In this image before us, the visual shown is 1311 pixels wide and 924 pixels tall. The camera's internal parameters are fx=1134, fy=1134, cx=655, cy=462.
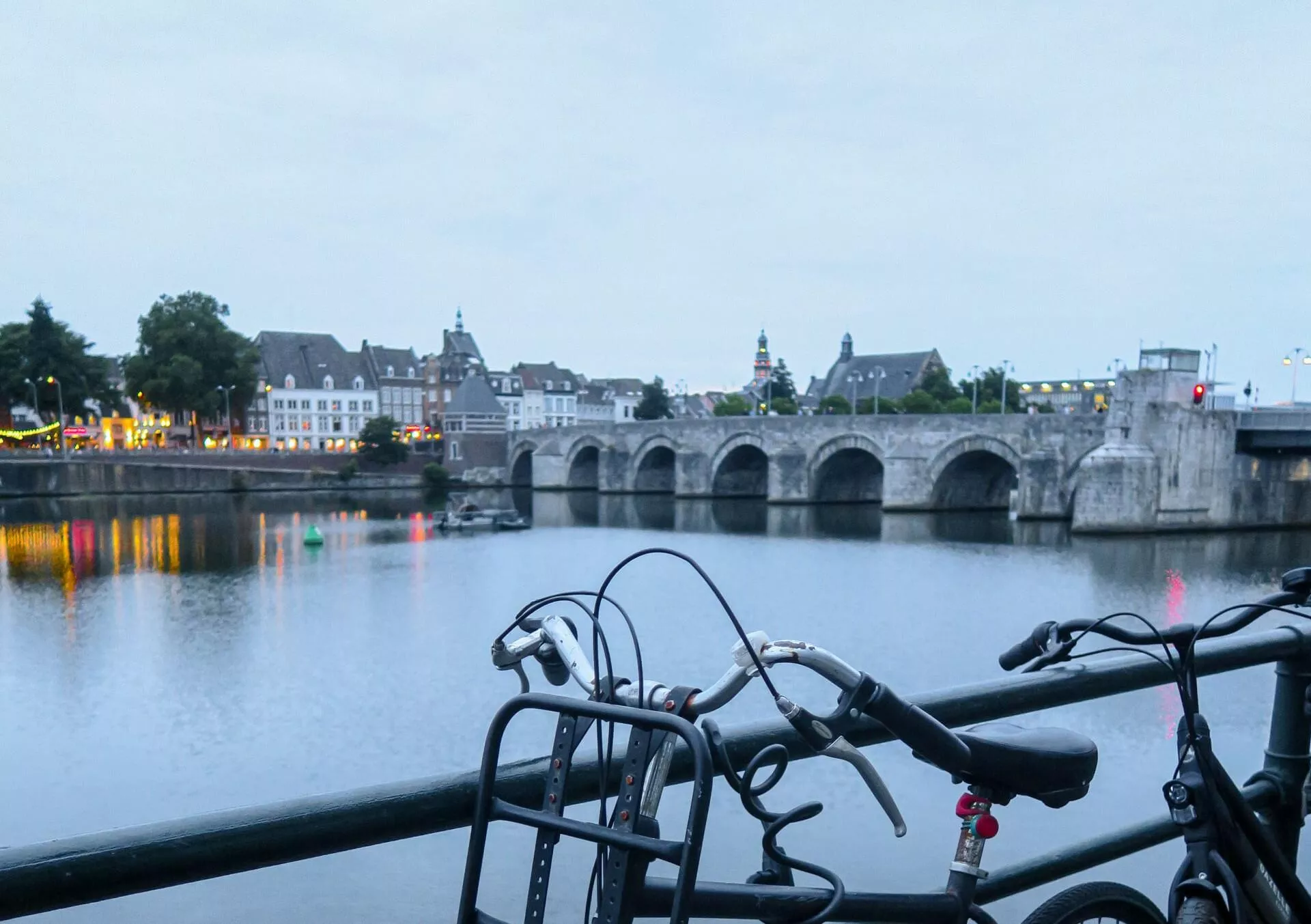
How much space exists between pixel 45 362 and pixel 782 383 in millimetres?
48994

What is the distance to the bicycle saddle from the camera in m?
1.60

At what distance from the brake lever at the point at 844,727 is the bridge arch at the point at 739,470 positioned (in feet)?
156

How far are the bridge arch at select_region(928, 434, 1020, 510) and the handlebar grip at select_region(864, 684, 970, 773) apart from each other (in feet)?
122

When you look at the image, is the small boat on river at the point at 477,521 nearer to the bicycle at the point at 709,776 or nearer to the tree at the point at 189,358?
the tree at the point at 189,358

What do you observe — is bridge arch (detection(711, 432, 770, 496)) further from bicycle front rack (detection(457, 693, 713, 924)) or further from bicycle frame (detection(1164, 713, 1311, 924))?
bicycle front rack (detection(457, 693, 713, 924))

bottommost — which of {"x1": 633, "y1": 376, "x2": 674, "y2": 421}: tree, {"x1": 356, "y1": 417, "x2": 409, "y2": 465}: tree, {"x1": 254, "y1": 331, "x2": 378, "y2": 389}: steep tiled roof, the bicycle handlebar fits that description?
{"x1": 356, "y1": 417, "x2": 409, "y2": 465}: tree

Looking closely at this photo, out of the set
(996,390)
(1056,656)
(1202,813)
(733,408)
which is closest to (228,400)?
(733,408)

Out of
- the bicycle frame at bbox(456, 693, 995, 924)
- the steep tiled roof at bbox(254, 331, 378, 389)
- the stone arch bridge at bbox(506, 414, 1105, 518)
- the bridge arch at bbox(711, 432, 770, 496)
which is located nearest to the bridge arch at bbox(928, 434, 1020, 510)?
the stone arch bridge at bbox(506, 414, 1105, 518)

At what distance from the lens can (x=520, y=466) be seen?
209 ft

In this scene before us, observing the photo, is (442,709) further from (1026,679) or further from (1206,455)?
(1206,455)

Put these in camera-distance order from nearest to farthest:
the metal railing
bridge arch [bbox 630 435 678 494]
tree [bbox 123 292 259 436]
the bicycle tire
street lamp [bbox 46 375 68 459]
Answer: the bicycle tire < the metal railing < bridge arch [bbox 630 435 678 494] < tree [bbox 123 292 259 436] < street lamp [bbox 46 375 68 459]

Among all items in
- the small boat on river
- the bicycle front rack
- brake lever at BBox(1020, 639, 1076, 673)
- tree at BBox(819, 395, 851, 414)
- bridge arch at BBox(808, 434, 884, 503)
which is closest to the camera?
the bicycle front rack

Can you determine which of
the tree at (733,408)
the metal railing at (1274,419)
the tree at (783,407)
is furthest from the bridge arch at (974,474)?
the tree at (733,408)

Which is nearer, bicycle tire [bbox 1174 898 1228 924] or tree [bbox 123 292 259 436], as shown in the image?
bicycle tire [bbox 1174 898 1228 924]
